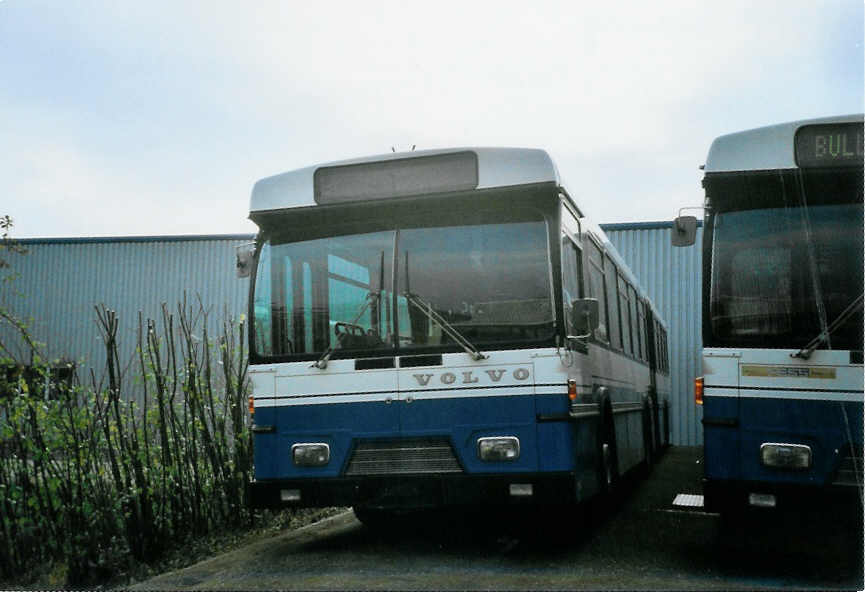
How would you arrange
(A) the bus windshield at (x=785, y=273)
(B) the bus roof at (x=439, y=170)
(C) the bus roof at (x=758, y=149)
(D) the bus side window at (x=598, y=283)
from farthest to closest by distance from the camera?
(D) the bus side window at (x=598, y=283) < (B) the bus roof at (x=439, y=170) < (C) the bus roof at (x=758, y=149) < (A) the bus windshield at (x=785, y=273)

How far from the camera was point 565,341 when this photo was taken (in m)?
7.18

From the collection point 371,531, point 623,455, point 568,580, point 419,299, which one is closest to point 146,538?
point 371,531

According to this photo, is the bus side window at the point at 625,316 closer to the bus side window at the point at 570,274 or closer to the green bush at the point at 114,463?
the bus side window at the point at 570,274

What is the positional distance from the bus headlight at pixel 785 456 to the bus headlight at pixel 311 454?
3.15 m

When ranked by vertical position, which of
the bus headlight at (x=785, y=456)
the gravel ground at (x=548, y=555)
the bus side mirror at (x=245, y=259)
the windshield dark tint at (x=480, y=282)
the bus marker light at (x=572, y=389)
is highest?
the bus side mirror at (x=245, y=259)

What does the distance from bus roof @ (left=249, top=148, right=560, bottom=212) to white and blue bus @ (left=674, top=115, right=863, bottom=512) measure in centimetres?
125

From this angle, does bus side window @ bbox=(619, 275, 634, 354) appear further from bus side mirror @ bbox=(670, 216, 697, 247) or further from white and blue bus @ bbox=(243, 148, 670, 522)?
bus side mirror @ bbox=(670, 216, 697, 247)

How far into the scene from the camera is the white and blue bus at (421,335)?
7160 mm

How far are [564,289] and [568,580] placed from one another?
2.07 m

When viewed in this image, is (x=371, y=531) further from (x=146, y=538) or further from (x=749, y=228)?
(x=749, y=228)

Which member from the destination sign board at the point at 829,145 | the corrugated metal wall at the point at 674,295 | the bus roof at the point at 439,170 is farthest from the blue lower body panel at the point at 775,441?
the corrugated metal wall at the point at 674,295

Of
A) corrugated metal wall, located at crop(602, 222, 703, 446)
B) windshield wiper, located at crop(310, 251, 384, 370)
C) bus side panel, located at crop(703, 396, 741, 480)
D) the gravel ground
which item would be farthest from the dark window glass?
corrugated metal wall, located at crop(602, 222, 703, 446)

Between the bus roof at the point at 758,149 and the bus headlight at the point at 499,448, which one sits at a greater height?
the bus roof at the point at 758,149

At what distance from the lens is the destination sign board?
681 cm
